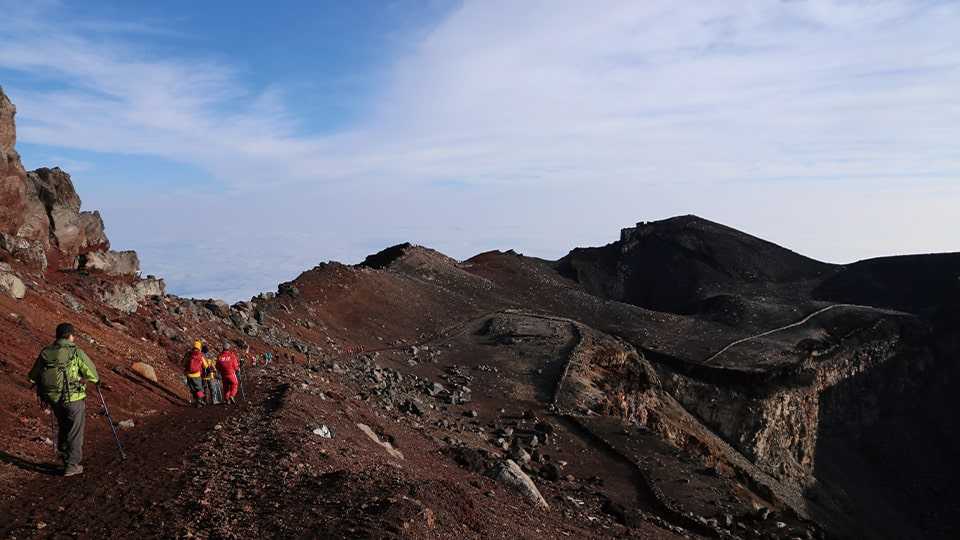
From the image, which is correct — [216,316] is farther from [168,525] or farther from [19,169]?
[168,525]

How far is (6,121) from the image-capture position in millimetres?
25219

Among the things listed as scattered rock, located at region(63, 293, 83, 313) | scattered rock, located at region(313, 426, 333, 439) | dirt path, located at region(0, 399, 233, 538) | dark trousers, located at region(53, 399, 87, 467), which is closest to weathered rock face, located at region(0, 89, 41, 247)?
scattered rock, located at region(63, 293, 83, 313)

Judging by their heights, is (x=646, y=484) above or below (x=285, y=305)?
below

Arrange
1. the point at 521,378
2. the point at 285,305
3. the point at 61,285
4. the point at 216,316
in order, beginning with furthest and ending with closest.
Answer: the point at 285,305 < the point at 521,378 < the point at 216,316 < the point at 61,285

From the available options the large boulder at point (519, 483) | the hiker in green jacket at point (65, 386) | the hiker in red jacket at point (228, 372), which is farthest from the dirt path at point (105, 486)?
the large boulder at point (519, 483)

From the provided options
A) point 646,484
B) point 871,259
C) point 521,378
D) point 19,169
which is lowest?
point 646,484

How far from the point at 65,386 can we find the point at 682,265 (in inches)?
2878

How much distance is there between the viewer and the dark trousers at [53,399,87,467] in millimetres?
10680

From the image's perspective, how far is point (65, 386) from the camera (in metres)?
10.7

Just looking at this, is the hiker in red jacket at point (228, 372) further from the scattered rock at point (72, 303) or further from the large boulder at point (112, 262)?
the large boulder at point (112, 262)

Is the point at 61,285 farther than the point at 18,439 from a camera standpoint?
Yes

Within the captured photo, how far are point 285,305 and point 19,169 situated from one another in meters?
14.7

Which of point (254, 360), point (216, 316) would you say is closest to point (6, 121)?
point (216, 316)

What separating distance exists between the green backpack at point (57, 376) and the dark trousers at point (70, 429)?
0.15 m
